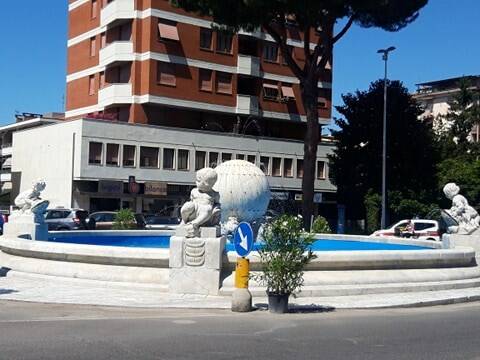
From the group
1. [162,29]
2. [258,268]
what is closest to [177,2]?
[162,29]

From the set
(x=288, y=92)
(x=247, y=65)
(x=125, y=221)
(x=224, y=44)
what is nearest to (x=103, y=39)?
(x=224, y=44)

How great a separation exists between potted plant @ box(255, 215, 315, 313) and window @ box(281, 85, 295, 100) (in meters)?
50.3

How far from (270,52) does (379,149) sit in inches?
660

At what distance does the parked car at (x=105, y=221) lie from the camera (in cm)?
3666

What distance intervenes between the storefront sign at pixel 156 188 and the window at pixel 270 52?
15578mm

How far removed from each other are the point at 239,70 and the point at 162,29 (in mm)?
8025

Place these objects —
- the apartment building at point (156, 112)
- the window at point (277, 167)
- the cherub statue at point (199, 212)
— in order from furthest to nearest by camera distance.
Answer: the window at point (277, 167) → the apartment building at point (156, 112) → the cherub statue at point (199, 212)

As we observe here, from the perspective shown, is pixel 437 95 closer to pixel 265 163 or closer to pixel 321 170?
pixel 321 170

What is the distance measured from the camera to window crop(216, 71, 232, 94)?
58188 millimetres

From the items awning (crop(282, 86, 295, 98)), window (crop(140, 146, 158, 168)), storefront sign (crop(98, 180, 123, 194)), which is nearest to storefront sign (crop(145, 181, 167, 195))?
window (crop(140, 146, 158, 168))

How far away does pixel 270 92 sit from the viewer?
202 ft

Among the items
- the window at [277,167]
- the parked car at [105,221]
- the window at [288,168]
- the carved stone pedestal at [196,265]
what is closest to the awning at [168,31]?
the window at [277,167]

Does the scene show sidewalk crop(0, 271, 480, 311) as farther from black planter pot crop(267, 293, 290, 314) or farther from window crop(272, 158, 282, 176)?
window crop(272, 158, 282, 176)

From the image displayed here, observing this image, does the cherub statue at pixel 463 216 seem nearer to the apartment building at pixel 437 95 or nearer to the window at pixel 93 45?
the window at pixel 93 45
